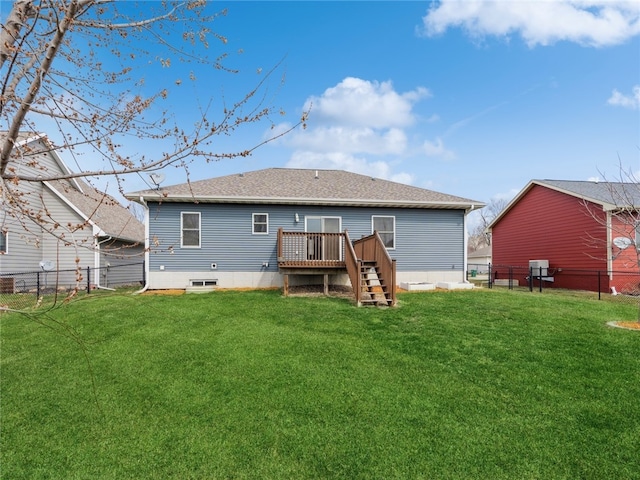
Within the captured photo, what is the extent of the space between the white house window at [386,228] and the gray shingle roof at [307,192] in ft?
2.05

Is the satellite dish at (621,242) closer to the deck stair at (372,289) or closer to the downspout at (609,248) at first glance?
the downspout at (609,248)

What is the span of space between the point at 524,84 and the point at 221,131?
43.6ft

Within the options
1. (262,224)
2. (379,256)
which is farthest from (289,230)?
(379,256)

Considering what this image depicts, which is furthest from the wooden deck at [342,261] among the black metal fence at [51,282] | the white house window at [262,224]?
the black metal fence at [51,282]

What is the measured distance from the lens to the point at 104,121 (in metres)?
2.42

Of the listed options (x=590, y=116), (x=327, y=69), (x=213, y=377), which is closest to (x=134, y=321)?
(x=213, y=377)

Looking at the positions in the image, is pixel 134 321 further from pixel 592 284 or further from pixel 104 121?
pixel 592 284

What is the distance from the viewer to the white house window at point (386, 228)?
1262 centimetres

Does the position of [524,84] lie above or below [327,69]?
above

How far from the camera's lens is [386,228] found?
41.6 feet

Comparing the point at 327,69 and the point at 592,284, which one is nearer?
the point at 327,69

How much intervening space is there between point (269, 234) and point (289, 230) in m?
0.70

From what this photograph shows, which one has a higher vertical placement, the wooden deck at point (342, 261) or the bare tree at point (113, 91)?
the bare tree at point (113, 91)

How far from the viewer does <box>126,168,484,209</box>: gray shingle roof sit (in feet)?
38.0
